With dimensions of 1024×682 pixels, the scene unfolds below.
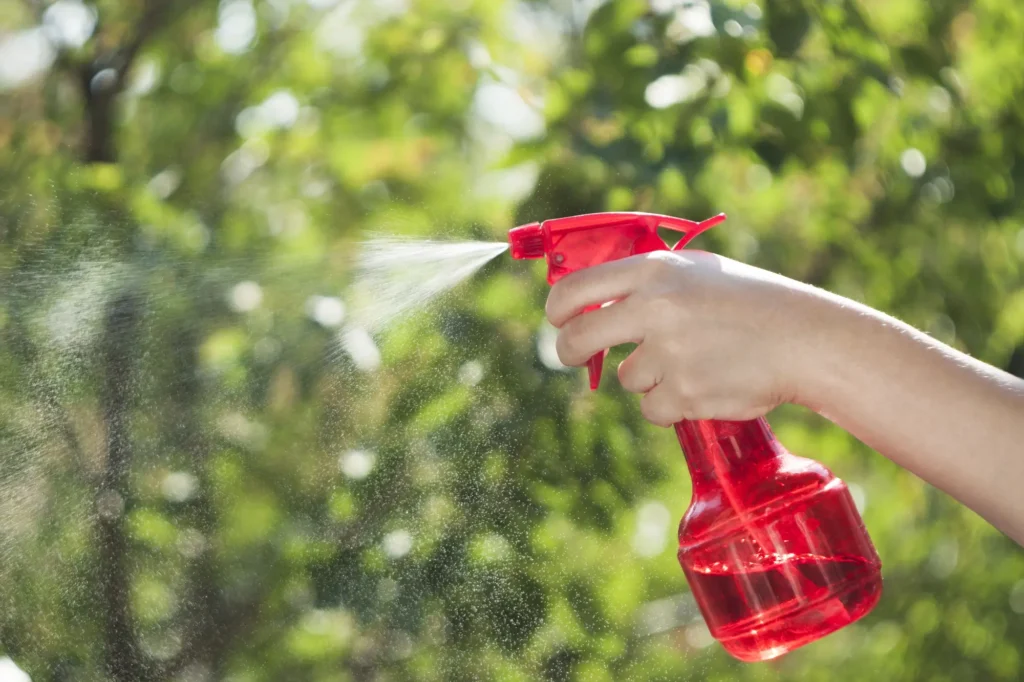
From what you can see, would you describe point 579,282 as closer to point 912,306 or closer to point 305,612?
point 305,612

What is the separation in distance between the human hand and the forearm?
2 cm

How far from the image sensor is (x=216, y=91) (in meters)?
1.36

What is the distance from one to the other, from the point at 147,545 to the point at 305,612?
202mm

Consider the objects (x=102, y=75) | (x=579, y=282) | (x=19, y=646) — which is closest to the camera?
(x=579, y=282)

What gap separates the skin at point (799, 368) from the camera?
0.64 meters

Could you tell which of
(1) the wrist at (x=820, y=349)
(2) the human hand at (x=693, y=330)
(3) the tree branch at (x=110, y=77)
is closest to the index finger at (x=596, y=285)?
(2) the human hand at (x=693, y=330)

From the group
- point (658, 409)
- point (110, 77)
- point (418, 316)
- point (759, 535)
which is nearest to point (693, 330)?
point (658, 409)

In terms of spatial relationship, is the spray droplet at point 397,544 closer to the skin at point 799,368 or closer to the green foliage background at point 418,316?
the green foliage background at point 418,316

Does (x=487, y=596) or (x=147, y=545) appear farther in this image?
(x=487, y=596)

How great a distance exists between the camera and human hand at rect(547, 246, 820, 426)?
634 mm

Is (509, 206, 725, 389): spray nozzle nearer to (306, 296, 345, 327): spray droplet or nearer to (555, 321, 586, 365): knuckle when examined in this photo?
(555, 321, 586, 365): knuckle

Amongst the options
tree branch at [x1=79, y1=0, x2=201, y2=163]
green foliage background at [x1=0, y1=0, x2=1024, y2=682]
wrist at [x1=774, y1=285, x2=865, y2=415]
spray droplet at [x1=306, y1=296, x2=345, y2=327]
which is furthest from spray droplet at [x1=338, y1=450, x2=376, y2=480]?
wrist at [x1=774, y1=285, x2=865, y2=415]

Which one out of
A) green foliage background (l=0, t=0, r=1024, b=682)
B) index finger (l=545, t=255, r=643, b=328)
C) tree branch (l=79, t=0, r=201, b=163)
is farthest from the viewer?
tree branch (l=79, t=0, r=201, b=163)

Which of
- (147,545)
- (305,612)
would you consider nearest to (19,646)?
(147,545)
